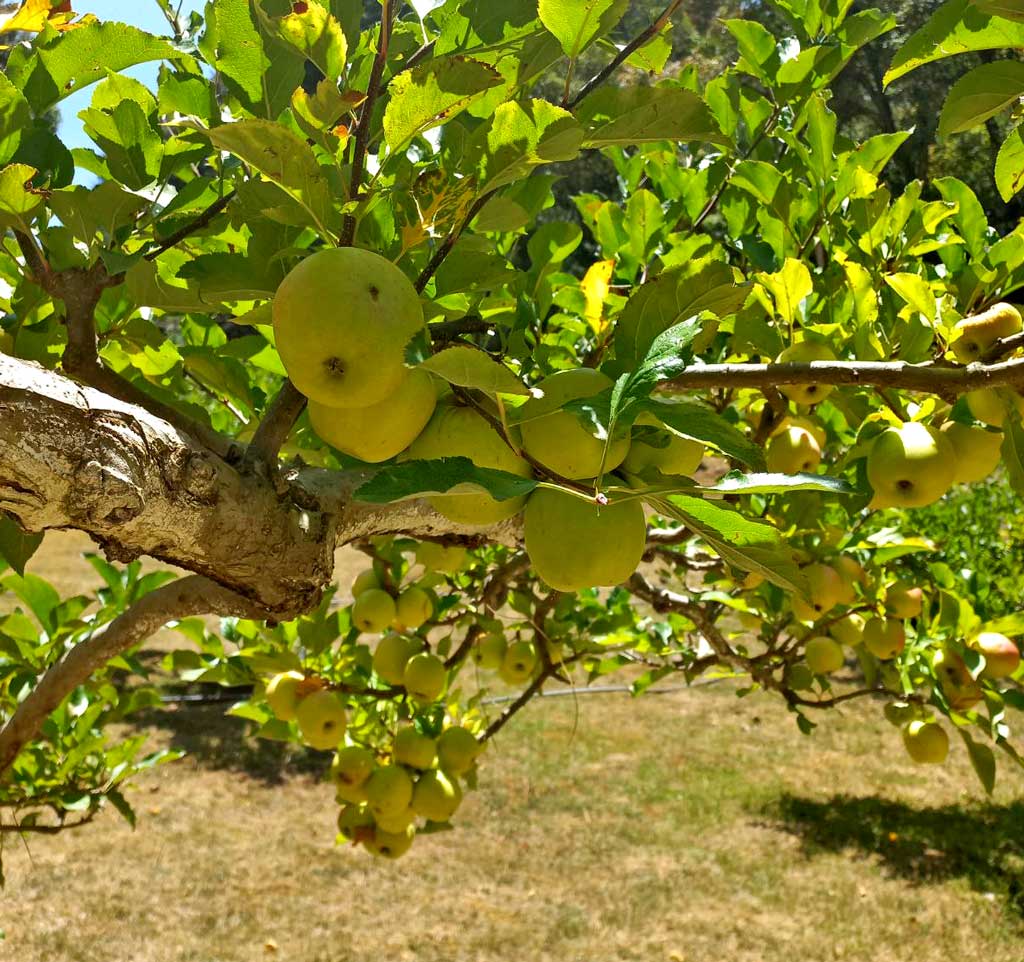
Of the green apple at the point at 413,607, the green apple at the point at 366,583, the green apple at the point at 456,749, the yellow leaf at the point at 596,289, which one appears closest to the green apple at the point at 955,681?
the green apple at the point at 456,749

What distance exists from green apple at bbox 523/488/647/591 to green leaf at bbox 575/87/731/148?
0.33 metres

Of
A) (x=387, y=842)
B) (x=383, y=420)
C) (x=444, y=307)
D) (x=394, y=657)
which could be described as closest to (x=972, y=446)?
(x=444, y=307)

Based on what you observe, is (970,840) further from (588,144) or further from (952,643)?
(588,144)

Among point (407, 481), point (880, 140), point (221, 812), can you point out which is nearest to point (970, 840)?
point (221, 812)

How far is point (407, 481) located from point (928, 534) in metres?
6.10

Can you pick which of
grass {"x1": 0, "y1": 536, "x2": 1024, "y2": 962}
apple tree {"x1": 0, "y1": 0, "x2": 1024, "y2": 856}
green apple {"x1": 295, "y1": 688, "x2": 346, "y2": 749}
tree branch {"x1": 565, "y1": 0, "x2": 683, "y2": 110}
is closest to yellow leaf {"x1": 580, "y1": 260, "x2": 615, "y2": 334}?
apple tree {"x1": 0, "y1": 0, "x2": 1024, "y2": 856}

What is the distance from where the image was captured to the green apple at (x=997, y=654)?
2084mm

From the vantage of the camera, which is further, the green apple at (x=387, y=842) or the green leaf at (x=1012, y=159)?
the green apple at (x=387, y=842)

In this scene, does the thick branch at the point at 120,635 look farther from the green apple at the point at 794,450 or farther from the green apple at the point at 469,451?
A: the green apple at the point at 794,450

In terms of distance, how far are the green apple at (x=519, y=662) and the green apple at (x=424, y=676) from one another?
34cm

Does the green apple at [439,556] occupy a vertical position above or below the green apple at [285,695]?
above

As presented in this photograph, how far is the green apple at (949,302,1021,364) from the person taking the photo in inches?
45.7

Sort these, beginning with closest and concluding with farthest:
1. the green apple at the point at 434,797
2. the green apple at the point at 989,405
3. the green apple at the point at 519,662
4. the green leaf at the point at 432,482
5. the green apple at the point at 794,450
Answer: the green leaf at the point at 432,482
the green apple at the point at 989,405
the green apple at the point at 794,450
the green apple at the point at 434,797
the green apple at the point at 519,662

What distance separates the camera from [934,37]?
897 millimetres
